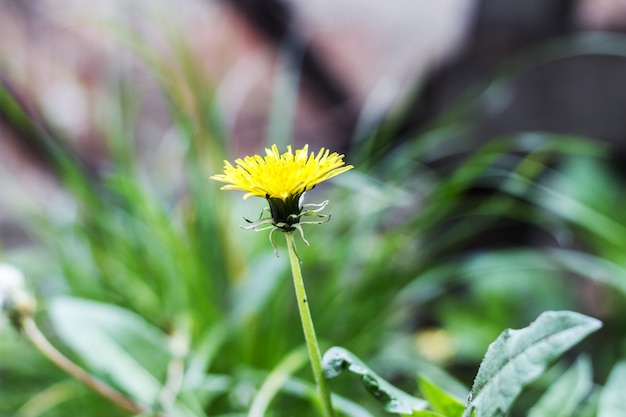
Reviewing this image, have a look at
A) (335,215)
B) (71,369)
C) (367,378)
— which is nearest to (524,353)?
(367,378)

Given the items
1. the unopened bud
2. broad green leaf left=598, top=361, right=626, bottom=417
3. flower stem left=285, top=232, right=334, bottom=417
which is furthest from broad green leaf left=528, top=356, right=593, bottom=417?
the unopened bud

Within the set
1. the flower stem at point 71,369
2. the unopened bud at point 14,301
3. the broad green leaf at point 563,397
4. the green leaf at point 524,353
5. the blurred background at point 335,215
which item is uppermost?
the blurred background at point 335,215

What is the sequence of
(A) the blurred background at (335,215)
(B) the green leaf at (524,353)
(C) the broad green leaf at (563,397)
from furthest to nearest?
(A) the blurred background at (335,215) < (C) the broad green leaf at (563,397) < (B) the green leaf at (524,353)

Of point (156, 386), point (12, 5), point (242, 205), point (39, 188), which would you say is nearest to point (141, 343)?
point (156, 386)

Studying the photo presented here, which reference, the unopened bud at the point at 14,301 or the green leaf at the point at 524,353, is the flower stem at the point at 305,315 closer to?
the green leaf at the point at 524,353

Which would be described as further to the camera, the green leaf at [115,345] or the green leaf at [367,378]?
the green leaf at [115,345]

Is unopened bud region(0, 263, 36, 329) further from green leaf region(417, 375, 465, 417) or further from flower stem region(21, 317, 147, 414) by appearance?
green leaf region(417, 375, 465, 417)

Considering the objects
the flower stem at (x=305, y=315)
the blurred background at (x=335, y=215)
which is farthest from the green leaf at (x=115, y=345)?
the flower stem at (x=305, y=315)

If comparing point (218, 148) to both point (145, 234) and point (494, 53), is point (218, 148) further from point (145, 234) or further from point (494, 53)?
point (494, 53)
